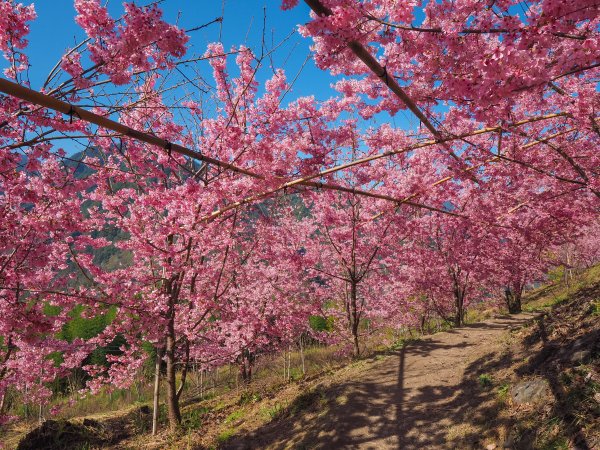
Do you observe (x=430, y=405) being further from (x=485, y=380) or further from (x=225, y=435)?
(x=225, y=435)

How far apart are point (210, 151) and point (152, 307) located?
3.14 m

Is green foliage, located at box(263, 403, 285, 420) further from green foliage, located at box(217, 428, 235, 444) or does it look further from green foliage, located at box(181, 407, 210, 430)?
green foliage, located at box(181, 407, 210, 430)

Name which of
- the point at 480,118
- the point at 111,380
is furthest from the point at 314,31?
the point at 111,380

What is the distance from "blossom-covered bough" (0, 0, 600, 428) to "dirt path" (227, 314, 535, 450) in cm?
252

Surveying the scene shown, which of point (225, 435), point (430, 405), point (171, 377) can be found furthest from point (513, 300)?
point (171, 377)

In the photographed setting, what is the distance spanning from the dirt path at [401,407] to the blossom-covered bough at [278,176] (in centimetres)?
252

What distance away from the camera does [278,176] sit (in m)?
4.91

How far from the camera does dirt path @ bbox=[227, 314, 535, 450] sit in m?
4.82

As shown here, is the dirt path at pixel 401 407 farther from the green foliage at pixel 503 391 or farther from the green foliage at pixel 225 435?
the green foliage at pixel 225 435

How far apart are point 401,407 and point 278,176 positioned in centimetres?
420

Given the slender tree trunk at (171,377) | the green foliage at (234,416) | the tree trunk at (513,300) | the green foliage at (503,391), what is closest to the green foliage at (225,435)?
the green foliage at (234,416)

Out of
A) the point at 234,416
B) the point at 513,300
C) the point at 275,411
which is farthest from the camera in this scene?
the point at 513,300

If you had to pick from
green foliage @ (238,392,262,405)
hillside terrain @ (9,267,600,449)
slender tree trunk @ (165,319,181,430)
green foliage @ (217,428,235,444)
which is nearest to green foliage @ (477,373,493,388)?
hillside terrain @ (9,267,600,449)

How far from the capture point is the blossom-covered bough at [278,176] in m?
3.01
